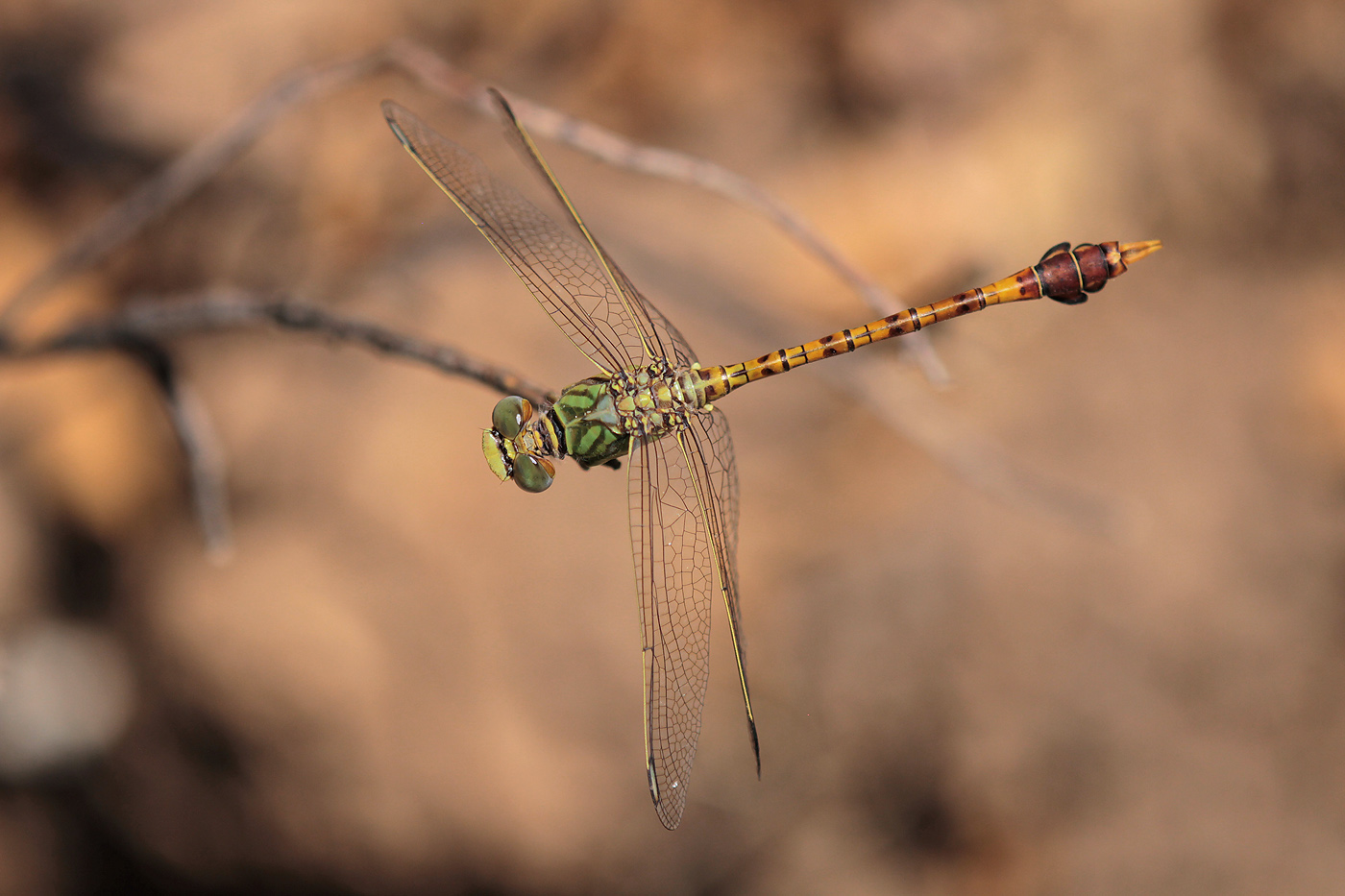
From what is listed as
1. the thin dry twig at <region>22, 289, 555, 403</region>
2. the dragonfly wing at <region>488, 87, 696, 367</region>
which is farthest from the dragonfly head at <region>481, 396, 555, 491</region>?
the dragonfly wing at <region>488, 87, 696, 367</region>

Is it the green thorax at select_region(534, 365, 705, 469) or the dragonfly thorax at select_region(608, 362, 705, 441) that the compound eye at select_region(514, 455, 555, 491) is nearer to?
the green thorax at select_region(534, 365, 705, 469)

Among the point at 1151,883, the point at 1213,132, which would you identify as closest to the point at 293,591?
the point at 1151,883

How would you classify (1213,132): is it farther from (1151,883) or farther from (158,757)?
(158,757)

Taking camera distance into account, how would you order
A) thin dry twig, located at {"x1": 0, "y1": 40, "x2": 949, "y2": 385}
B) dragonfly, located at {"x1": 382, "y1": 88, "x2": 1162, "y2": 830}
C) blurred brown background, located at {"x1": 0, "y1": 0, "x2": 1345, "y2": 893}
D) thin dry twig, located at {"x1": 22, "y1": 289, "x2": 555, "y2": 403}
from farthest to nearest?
blurred brown background, located at {"x1": 0, "y1": 0, "x2": 1345, "y2": 893}
dragonfly, located at {"x1": 382, "y1": 88, "x2": 1162, "y2": 830}
thin dry twig, located at {"x1": 0, "y1": 40, "x2": 949, "y2": 385}
thin dry twig, located at {"x1": 22, "y1": 289, "x2": 555, "y2": 403}

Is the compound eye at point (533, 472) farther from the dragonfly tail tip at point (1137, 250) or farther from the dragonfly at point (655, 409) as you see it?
the dragonfly tail tip at point (1137, 250)

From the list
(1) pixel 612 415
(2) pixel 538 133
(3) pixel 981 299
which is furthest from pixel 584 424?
(3) pixel 981 299

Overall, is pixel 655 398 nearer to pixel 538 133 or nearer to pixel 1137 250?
pixel 538 133
